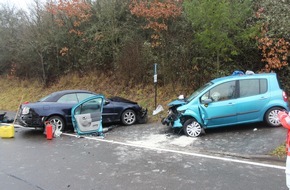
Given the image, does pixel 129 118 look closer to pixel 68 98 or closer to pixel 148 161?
pixel 68 98

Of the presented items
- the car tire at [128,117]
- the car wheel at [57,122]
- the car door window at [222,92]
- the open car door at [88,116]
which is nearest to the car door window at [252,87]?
the car door window at [222,92]

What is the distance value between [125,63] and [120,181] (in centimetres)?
1207

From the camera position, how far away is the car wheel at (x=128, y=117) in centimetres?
1212

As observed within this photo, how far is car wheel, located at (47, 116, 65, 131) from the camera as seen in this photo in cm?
1116

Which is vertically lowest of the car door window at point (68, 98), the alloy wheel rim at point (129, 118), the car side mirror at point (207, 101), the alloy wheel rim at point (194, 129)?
the alloy wheel rim at point (194, 129)

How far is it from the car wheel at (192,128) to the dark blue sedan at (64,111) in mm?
3212

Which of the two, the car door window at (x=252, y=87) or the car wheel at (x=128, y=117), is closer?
the car door window at (x=252, y=87)

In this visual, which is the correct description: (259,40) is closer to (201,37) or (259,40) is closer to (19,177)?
(201,37)

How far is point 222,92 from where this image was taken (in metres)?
9.60

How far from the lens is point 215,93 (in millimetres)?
9625

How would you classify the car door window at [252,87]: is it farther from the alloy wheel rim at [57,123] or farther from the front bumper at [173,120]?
the alloy wheel rim at [57,123]

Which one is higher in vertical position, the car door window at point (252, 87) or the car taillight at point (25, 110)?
the car door window at point (252, 87)

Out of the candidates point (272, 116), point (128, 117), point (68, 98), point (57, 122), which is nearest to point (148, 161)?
point (272, 116)

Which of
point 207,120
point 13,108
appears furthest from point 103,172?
point 13,108
